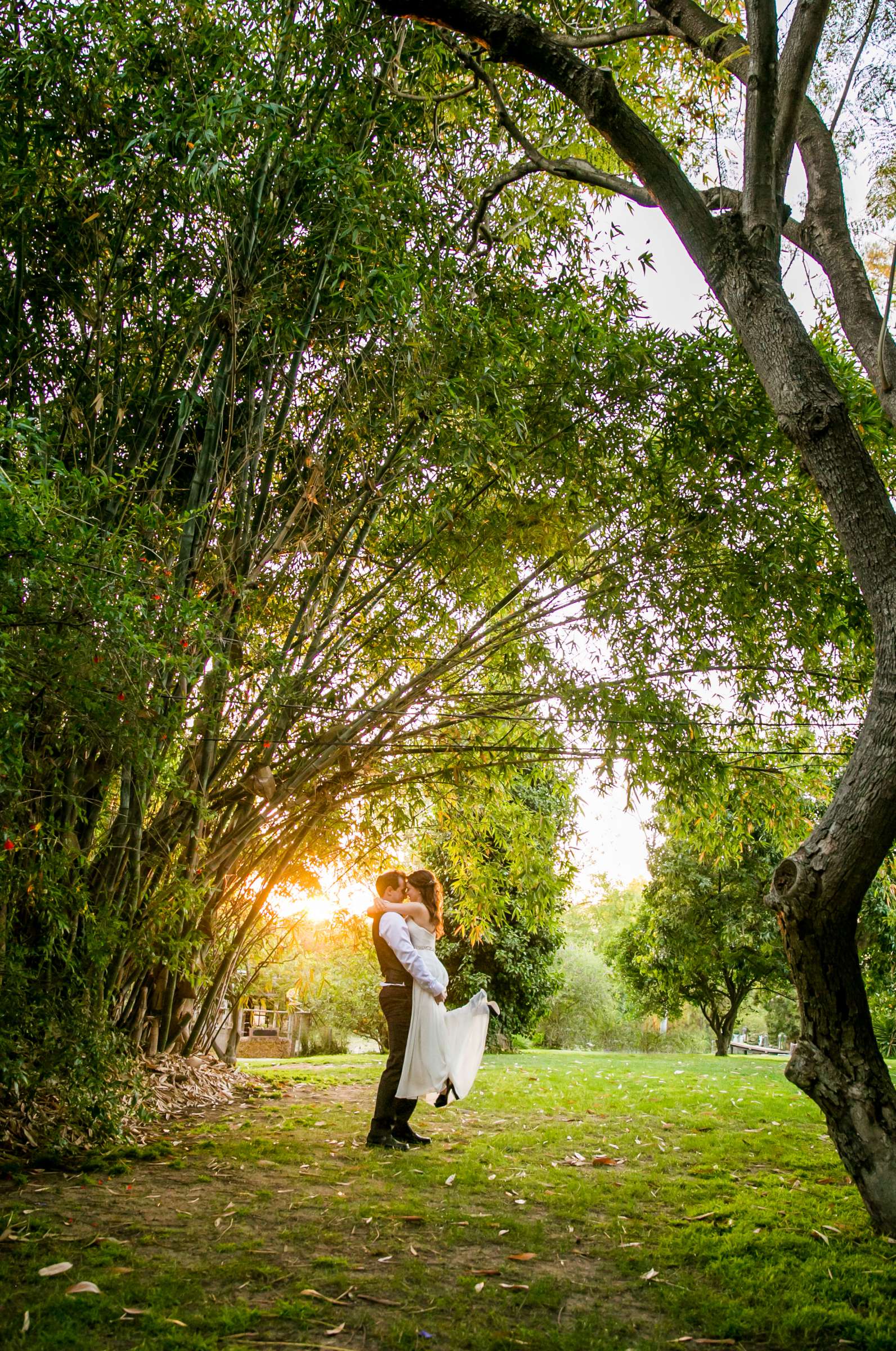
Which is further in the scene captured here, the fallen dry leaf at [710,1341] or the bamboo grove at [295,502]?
the bamboo grove at [295,502]

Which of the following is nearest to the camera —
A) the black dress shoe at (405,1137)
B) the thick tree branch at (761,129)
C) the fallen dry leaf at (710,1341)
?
the fallen dry leaf at (710,1341)

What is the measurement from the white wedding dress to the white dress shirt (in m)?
0.04

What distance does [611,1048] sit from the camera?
23375 millimetres

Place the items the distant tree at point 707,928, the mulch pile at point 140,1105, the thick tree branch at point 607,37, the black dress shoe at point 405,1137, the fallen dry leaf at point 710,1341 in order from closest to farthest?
the fallen dry leaf at point 710,1341
the mulch pile at point 140,1105
the thick tree branch at point 607,37
the black dress shoe at point 405,1137
the distant tree at point 707,928

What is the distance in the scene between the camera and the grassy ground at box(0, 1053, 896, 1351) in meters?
2.16

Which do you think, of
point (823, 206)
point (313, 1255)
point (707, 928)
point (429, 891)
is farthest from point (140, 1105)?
point (707, 928)

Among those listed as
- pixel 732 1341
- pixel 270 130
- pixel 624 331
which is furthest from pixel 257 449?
pixel 732 1341

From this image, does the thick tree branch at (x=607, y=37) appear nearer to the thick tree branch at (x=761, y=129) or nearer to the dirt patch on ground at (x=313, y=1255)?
the thick tree branch at (x=761, y=129)

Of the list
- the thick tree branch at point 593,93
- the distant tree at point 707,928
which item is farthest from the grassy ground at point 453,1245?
the distant tree at point 707,928

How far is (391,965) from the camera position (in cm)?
435

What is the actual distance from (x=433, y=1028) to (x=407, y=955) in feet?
1.24

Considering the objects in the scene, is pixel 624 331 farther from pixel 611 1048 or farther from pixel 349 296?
pixel 611 1048

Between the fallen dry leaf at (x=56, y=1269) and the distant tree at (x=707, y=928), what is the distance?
34.7 feet

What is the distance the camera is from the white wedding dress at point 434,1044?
A: 13.5 feet
